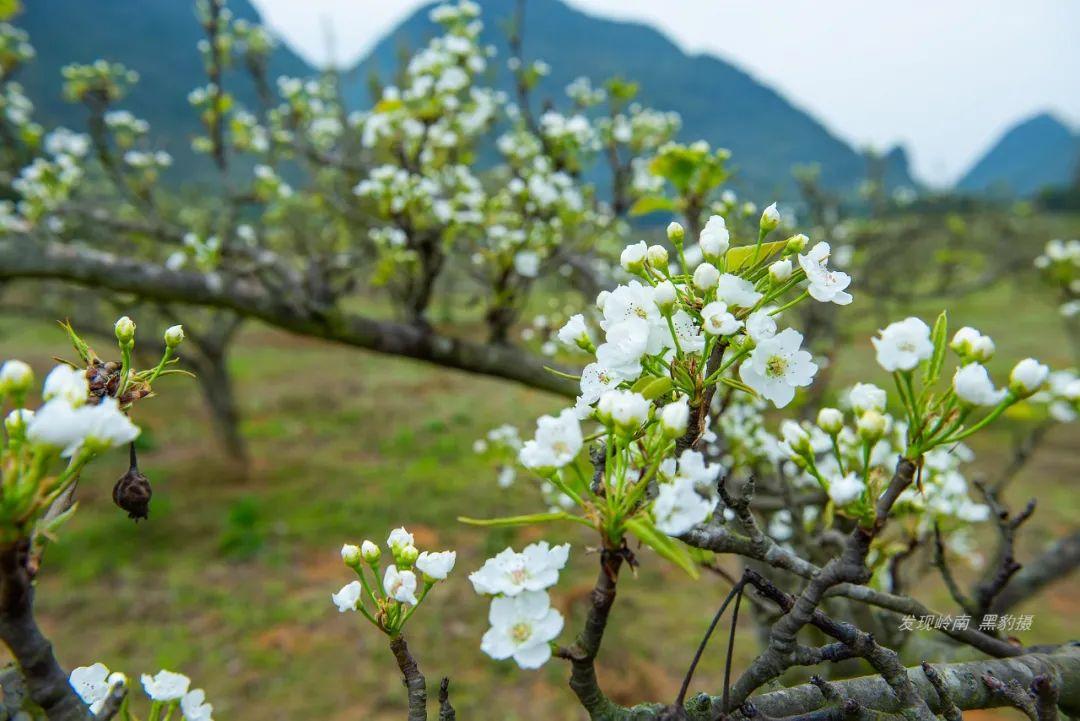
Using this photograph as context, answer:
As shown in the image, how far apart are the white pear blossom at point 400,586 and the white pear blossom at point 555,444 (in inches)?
15.3

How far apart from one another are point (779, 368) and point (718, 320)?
26 centimetres

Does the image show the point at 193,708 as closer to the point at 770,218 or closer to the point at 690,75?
the point at 770,218

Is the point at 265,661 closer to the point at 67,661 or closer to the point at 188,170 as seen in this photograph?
the point at 67,661

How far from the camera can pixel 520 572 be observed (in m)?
0.97

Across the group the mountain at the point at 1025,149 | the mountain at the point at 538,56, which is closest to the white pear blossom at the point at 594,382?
the mountain at the point at 538,56

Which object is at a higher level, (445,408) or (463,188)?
(463,188)

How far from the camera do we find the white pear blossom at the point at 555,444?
90 cm

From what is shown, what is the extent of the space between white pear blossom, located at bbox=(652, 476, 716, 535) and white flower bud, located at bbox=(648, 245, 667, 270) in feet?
1.54

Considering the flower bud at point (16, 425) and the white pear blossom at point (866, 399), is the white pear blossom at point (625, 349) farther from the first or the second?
the flower bud at point (16, 425)

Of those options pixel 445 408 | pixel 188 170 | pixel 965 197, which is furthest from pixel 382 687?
pixel 188 170

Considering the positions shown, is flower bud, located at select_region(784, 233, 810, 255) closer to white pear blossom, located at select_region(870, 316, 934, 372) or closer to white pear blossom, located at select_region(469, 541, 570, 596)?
white pear blossom, located at select_region(870, 316, 934, 372)

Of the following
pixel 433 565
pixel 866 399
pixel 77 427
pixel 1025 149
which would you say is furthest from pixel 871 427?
pixel 1025 149

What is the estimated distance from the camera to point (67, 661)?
5387 mm

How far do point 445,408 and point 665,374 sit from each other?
12.7 m
